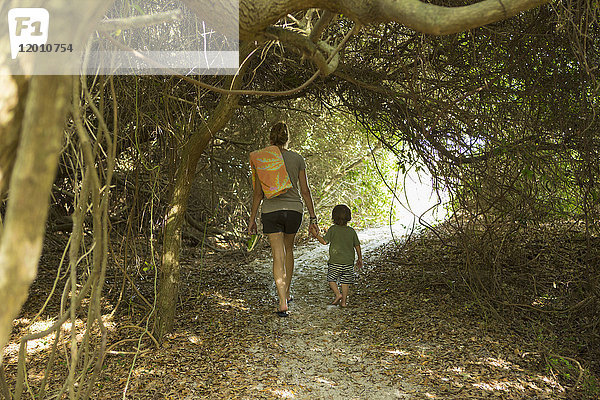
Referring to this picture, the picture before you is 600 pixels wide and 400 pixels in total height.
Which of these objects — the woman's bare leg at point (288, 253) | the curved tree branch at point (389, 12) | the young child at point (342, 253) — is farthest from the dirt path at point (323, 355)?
the curved tree branch at point (389, 12)

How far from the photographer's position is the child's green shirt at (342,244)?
16.9 feet

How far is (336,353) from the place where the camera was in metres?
4.08

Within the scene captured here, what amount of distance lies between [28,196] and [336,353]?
357cm

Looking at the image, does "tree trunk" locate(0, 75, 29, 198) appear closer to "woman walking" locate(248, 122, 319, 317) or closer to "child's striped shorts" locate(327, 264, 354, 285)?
"woman walking" locate(248, 122, 319, 317)

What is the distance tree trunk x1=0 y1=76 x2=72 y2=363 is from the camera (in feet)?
2.74

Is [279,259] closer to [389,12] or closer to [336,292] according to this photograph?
[336,292]

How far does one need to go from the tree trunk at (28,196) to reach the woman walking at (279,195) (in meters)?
3.81

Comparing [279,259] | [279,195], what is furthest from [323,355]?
[279,195]

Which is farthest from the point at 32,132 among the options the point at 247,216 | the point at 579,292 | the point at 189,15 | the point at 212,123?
the point at 247,216

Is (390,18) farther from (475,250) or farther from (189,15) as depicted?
(475,250)

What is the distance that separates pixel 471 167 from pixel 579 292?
163cm

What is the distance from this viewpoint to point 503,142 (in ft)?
15.5

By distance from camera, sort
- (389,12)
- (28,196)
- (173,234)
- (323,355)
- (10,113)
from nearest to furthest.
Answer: (28,196) → (10,113) → (389,12) → (323,355) → (173,234)

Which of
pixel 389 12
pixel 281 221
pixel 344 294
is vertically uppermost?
pixel 389 12
